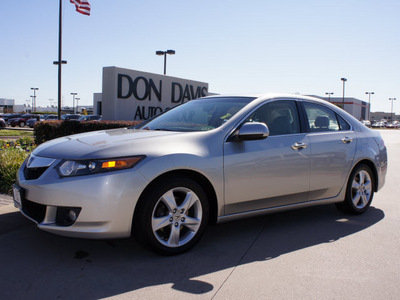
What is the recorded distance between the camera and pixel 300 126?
4797mm

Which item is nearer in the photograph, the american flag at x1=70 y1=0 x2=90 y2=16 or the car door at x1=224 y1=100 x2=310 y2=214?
the car door at x1=224 y1=100 x2=310 y2=214

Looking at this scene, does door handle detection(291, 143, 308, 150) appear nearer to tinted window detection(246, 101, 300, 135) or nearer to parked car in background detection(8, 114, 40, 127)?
tinted window detection(246, 101, 300, 135)

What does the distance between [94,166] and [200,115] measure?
5.38ft

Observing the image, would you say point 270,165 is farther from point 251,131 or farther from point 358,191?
point 358,191

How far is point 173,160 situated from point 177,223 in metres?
0.59

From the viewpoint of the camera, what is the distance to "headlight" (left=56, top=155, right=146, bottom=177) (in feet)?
11.1

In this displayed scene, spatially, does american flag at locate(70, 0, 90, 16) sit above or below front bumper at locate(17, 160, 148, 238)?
above

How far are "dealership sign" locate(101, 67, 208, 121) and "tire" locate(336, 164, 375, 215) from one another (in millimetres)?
11301

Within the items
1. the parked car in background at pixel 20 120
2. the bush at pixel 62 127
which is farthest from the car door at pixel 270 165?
the parked car in background at pixel 20 120

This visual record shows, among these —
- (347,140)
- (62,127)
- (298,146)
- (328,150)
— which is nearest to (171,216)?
(298,146)

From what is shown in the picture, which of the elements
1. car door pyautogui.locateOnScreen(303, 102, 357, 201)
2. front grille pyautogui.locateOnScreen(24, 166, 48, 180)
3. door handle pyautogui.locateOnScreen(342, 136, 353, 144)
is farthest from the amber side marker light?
door handle pyautogui.locateOnScreen(342, 136, 353, 144)

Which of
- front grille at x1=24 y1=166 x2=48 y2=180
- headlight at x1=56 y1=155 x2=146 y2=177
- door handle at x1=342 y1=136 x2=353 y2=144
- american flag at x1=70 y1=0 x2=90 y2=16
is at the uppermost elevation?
american flag at x1=70 y1=0 x2=90 y2=16

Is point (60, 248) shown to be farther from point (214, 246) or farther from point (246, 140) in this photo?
point (246, 140)

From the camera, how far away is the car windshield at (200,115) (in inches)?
173
